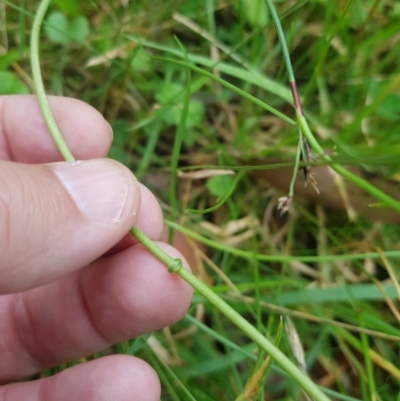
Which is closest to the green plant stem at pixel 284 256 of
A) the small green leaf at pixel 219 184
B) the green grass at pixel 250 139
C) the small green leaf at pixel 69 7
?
the green grass at pixel 250 139

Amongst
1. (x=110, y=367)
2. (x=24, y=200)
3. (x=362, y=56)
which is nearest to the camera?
(x=24, y=200)

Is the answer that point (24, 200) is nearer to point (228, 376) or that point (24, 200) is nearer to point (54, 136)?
point (54, 136)

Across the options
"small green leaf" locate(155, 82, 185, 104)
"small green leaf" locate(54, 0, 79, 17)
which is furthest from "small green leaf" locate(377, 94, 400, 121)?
"small green leaf" locate(54, 0, 79, 17)

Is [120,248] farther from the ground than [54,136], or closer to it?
closer to it

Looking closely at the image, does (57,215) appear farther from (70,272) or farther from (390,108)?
(390,108)

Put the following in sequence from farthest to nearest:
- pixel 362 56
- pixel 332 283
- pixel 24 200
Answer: pixel 362 56, pixel 332 283, pixel 24 200

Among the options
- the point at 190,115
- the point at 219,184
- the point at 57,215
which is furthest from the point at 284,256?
the point at 57,215

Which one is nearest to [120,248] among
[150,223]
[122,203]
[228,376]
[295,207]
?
[150,223]
